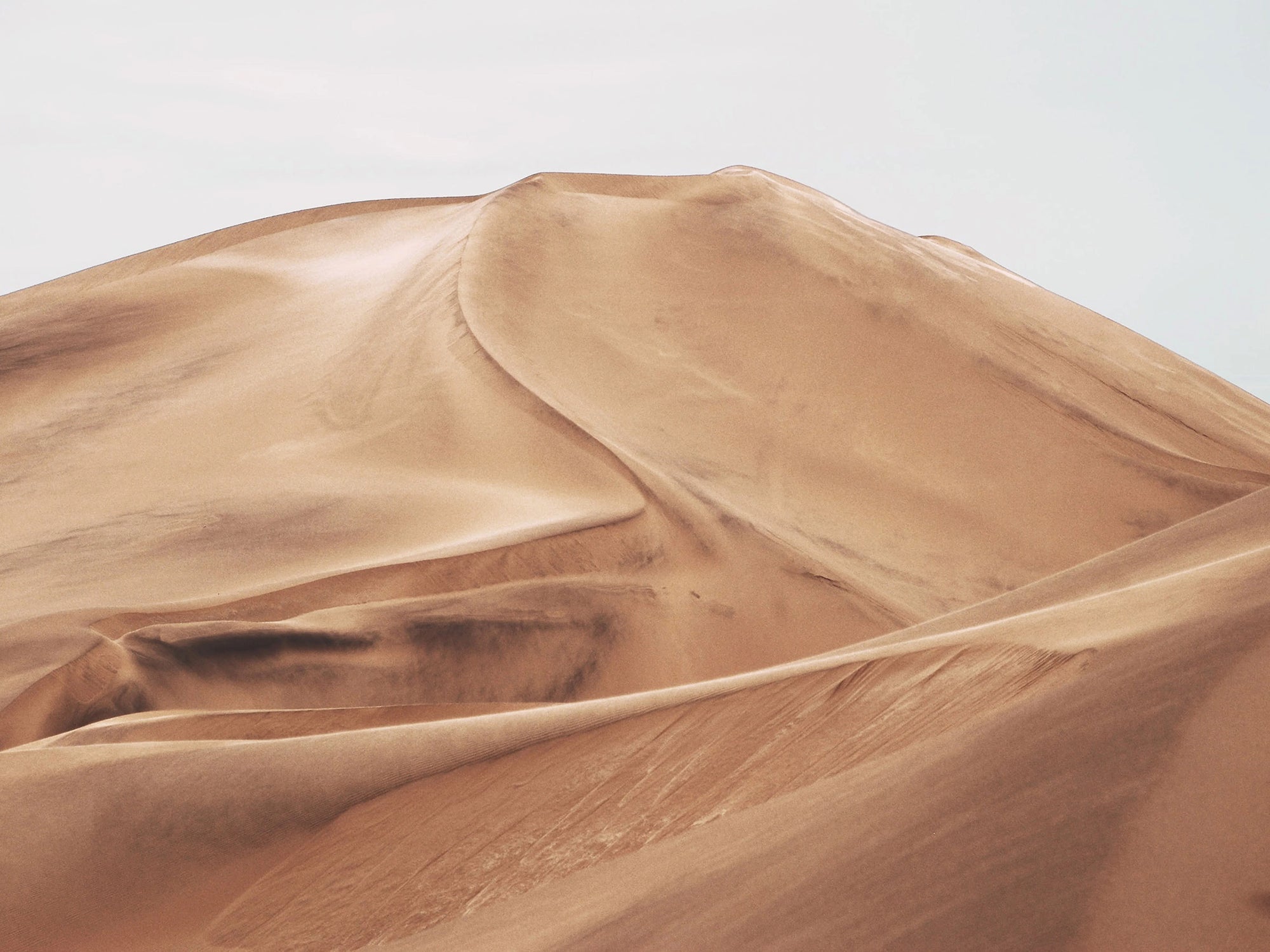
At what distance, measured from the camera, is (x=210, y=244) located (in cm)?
1305

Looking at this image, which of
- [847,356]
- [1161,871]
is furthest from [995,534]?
[1161,871]

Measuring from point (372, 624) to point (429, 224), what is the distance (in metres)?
7.36

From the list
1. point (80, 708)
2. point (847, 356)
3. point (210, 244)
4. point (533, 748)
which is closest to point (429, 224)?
point (210, 244)

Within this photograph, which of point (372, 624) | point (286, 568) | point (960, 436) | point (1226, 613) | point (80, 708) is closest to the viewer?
point (1226, 613)

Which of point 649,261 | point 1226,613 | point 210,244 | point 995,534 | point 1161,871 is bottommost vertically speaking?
point 995,534

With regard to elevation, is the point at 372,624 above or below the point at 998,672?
below

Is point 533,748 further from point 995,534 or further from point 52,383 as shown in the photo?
point 52,383

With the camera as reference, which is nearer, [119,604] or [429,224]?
[119,604]

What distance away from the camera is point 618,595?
5949 mm

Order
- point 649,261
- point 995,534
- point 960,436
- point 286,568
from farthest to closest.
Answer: point 649,261 < point 960,436 < point 995,534 < point 286,568

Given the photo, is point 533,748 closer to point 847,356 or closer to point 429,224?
point 847,356

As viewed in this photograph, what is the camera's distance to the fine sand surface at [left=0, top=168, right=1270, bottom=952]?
1.97m

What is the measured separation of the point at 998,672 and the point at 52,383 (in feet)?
27.5

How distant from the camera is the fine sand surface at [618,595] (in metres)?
1.97
